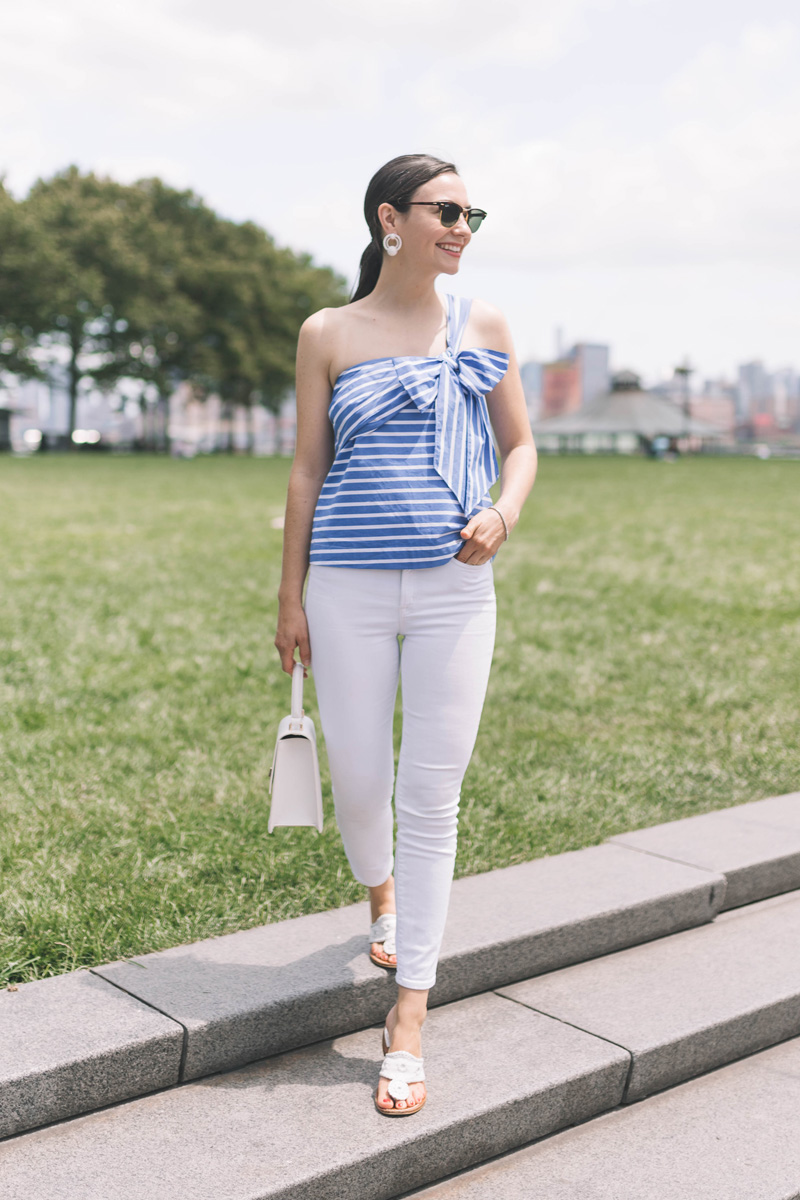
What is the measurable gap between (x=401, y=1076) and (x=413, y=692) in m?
0.90

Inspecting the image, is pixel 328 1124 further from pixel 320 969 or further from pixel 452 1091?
pixel 320 969

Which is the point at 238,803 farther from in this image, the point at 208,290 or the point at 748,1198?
the point at 208,290

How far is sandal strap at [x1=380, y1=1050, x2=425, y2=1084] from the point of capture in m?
2.84

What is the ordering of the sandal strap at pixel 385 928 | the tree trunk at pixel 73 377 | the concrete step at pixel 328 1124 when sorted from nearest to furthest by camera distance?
the concrete step at pixel 328 1124 → the sandal strap at pixel 385 928 → the tree trunk at pixel 73 377

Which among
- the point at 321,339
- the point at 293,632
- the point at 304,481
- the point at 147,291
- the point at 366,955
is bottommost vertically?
the point at 366,955

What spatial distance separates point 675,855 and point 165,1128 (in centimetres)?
217

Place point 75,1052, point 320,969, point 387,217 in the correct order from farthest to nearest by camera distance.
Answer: point 320,969 < point 387,217 < point 75,1052

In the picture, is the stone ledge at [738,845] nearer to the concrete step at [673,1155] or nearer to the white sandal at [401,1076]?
the concrete step at [673,1155]

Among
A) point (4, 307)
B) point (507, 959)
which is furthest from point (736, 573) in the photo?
point (4, 307)

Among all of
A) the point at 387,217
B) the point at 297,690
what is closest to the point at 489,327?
the point at 387,217

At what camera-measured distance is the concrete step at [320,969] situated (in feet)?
9.11

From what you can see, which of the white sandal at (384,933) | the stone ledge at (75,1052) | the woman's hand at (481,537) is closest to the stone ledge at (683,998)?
the white sandal at (384,933)

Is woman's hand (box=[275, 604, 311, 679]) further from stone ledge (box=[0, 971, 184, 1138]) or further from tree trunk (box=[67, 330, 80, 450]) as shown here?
tree trunk (box=[67, 330, 80, 450])

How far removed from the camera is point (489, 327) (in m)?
3.00
